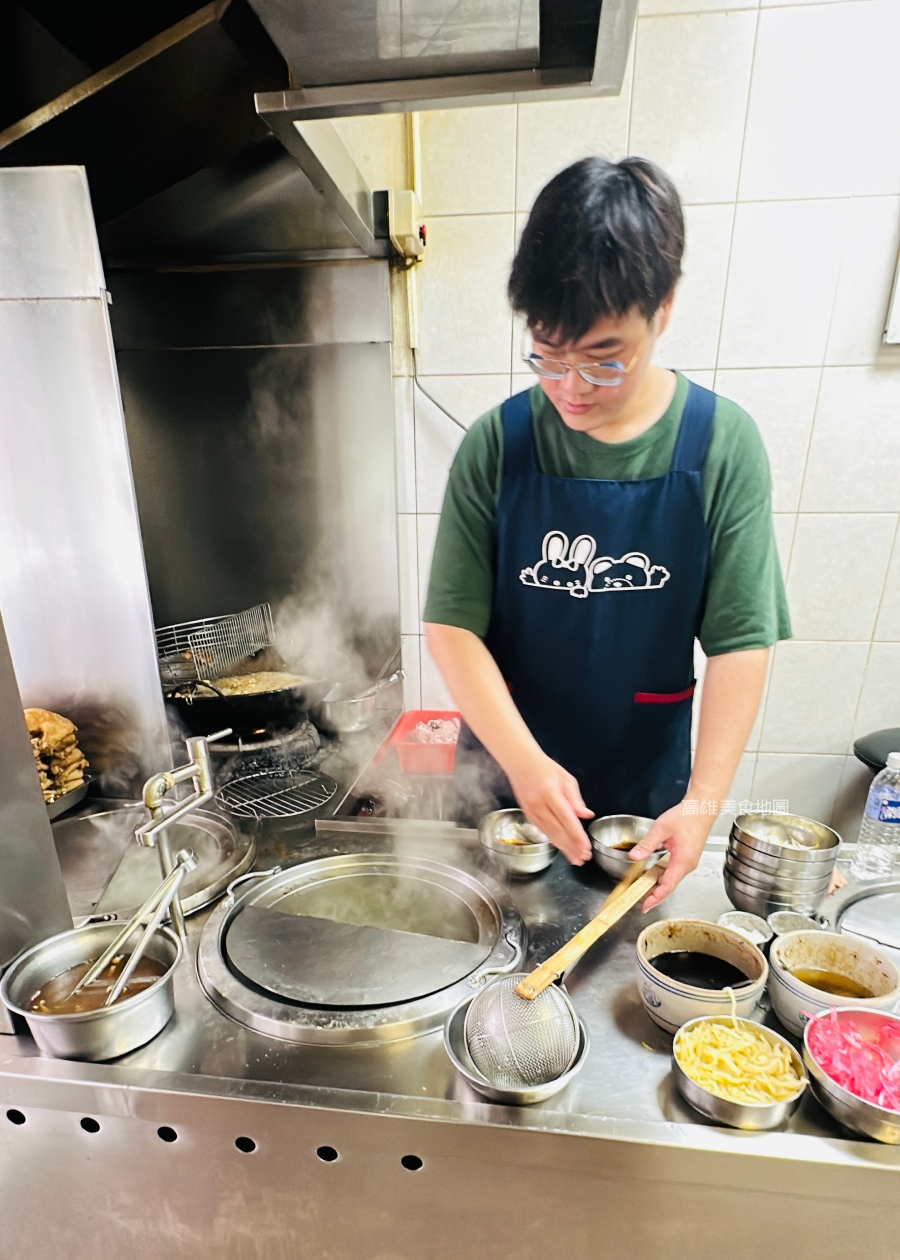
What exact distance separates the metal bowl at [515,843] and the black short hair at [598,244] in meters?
0.96

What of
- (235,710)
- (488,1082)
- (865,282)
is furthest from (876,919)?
(865,282)

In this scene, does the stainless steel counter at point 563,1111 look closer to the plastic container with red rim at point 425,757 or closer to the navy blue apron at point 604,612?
the navy blue apron at point 604,612

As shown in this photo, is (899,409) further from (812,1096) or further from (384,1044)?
(384,1044)

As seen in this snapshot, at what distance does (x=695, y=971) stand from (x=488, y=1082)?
1.24 ft

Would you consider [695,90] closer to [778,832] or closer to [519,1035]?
[778,832]

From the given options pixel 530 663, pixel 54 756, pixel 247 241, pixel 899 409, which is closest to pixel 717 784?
pixel 530 663

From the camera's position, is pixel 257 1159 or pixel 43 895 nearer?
pixel 257 1159

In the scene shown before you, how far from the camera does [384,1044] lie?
0.87 meters

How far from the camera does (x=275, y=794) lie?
5.06 ft

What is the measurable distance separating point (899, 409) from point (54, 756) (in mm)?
2478

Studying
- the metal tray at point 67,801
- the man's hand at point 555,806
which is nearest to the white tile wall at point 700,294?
the man's hand at point 555,806

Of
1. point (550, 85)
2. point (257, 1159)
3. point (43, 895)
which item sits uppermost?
point (550, 85)

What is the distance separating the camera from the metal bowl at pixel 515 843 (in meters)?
1.19

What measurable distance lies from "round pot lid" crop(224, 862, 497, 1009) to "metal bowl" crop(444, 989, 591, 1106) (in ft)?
0.30
